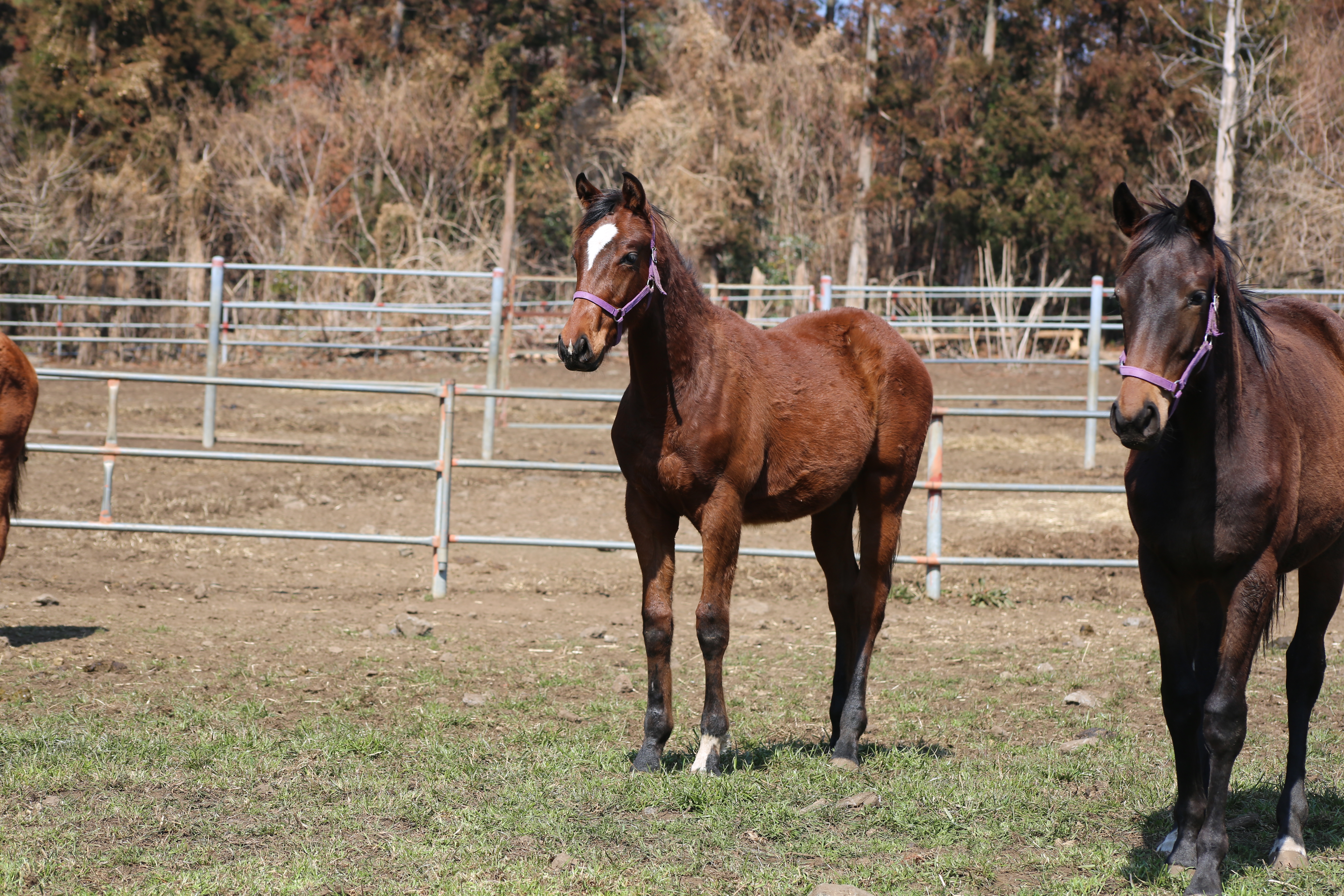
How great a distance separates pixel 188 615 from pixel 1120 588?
5.62 meters

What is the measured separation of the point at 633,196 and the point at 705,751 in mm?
1870

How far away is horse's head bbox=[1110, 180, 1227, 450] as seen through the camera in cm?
278

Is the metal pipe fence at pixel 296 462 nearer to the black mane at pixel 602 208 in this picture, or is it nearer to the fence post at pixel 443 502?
the fence post at pixel 443 502

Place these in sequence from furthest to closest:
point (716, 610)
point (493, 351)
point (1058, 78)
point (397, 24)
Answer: point (397, 24), point (1058, 78), point (493, 351), point (716, 610)

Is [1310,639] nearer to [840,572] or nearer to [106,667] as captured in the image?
[840,572]

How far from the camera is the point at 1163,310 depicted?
289cm

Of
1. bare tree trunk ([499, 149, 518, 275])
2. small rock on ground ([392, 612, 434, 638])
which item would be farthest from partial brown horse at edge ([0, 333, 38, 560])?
bare tree trunk ([499, 149, 518, 275])

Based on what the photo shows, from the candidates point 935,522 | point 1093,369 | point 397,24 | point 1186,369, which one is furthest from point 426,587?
point 397,24

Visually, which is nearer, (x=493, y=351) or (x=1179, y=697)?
(x=1179, y=697)

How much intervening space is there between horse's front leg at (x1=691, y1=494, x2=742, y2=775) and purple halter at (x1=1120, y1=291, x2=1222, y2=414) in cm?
142

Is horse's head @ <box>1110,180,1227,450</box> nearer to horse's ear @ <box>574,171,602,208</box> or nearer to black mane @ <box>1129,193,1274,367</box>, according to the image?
black mane @ <box>1129,193,1274,367</box>

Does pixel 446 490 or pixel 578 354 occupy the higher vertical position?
pixel 578 354

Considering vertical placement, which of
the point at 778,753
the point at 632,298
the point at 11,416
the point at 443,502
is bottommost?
the point at 778,753

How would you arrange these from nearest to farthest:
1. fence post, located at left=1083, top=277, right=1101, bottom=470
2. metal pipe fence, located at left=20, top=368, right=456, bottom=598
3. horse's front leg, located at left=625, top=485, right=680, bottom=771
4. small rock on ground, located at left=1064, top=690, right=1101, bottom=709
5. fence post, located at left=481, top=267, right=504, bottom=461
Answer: horse's front leg, located at left=625, top=485, right=680, bottom=771 → small rock on ground, located at left=1064, top=690, right=1101, bottom=709 → metal pipe fence, located at left=20, top=368, right=456, bottom=598 → fence post, located at left=481, top=267, right=504, bottom=461 → fence post, located at left=1083, top=277, right=1101, bottom=470
